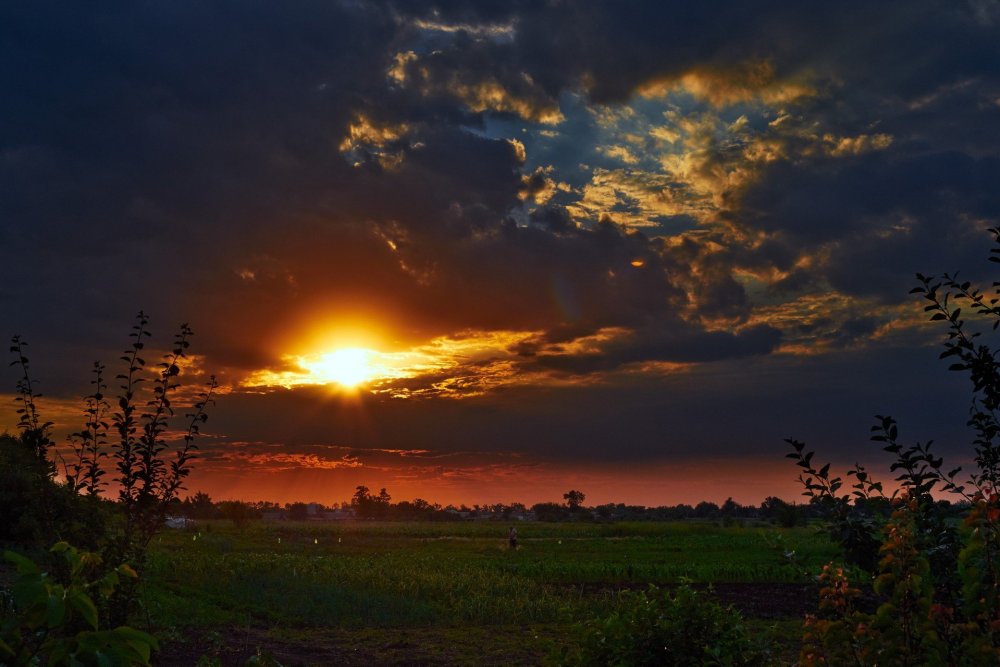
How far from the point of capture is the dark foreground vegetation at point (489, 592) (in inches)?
175

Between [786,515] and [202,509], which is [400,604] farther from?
[202,509]

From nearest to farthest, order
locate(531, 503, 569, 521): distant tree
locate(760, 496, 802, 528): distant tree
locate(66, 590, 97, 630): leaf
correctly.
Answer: locate(66, 590, 97, 630): leaf
locate(760, 496, 802, 528): distant tree
locate(531, 503, 569, 521): distant tree

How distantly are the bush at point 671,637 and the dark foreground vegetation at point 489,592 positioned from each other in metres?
0.02

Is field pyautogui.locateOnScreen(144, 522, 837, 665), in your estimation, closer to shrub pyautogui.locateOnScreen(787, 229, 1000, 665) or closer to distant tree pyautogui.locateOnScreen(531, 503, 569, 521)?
shrub pyautogui.locateOnScreen(787, 229, 1000, 665)

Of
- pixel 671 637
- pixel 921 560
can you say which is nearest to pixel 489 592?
pixel 671 637

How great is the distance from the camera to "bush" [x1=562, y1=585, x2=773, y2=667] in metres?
7.90

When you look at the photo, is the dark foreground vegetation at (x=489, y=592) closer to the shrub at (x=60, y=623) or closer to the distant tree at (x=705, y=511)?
the shrub at (x=60, y=623)

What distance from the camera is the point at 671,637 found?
805 cm

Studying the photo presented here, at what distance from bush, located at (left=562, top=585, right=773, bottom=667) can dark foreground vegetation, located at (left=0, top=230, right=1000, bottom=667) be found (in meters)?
0.02

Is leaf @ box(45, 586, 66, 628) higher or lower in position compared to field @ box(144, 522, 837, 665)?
higher

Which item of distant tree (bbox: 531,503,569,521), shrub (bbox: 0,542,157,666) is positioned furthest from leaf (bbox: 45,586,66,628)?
distant tree (bbox: 531,503,569,521)

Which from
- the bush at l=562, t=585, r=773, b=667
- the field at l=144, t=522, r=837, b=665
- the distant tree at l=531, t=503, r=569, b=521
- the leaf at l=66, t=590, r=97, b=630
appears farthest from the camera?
the distant tree at l=531, t=503, r=569, b=521

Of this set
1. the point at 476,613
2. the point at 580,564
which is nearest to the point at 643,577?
the point at 580,564

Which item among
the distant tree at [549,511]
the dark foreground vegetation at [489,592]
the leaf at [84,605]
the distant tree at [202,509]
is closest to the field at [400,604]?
the dark foreground vegetation at [489,592]
